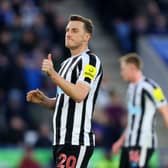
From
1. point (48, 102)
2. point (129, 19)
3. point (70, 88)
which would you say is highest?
point (129, 19)

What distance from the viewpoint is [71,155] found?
8.58 metres

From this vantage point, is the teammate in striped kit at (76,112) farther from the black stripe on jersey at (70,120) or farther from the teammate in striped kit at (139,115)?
the teammate in striped kit at (139,115)

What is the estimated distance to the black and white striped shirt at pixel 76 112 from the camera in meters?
8.56

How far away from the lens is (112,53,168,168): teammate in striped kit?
1155 cm

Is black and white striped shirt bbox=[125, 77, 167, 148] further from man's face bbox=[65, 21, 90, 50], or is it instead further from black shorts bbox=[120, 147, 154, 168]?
man's face bbox=[65, 21, 90, 50]

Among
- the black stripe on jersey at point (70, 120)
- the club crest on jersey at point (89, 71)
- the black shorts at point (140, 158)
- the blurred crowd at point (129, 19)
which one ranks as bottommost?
the black shorts at point (140, 158)

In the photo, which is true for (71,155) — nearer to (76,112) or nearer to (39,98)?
(76,112)

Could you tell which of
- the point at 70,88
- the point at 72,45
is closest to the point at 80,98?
the point at 70,88

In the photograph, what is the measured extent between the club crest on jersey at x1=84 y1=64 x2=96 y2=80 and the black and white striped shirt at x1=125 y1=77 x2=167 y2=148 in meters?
3.02

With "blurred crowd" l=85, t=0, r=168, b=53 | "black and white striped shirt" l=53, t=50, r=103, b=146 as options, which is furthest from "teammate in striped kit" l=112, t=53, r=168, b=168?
"blurred crowd" l=85, t=0, r=168, b=53

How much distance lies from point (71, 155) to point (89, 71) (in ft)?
2.65

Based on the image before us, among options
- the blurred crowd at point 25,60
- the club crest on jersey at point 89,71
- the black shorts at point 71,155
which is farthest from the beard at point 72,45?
the blurred crowd at point 25,60

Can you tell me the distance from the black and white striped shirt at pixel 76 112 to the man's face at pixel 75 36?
0.44 ft

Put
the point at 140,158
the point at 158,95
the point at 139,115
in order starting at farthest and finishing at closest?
the point at 140,158
the point at 139,115
the point at 158,95
